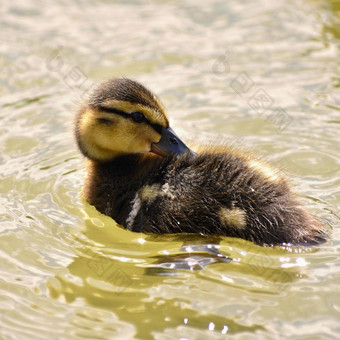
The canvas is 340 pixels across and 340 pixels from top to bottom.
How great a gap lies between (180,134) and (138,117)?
1.10 metres

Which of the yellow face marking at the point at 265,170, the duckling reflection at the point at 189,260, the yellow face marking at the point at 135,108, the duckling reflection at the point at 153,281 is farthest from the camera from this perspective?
the yellow face marking at the point at 135,108

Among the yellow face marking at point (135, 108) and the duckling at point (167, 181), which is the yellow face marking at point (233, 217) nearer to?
the duckling at point (167, 181)

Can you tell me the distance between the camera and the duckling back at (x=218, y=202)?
352 centimetres

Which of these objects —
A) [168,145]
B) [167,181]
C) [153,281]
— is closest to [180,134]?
[168,145]

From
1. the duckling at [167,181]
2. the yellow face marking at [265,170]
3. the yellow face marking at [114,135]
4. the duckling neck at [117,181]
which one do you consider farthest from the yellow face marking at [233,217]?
the yellow face marking at [114,135]

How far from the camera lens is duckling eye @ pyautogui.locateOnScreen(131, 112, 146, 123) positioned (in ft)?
13.2

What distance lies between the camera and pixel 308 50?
254 inches

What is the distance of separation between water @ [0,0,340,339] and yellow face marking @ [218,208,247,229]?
11 centimetres

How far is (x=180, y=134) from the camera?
509cm

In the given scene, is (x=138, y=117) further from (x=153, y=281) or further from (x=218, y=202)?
(x=153, y=281)

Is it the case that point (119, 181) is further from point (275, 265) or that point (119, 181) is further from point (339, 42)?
point (339, 42)

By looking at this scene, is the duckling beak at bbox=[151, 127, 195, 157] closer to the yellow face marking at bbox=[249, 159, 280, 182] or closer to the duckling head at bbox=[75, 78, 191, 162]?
the duckling head at bbox=[75, 78, 191, 162]

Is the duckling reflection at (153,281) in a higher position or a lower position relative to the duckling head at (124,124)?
lower

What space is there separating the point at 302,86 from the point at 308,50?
822 mm
